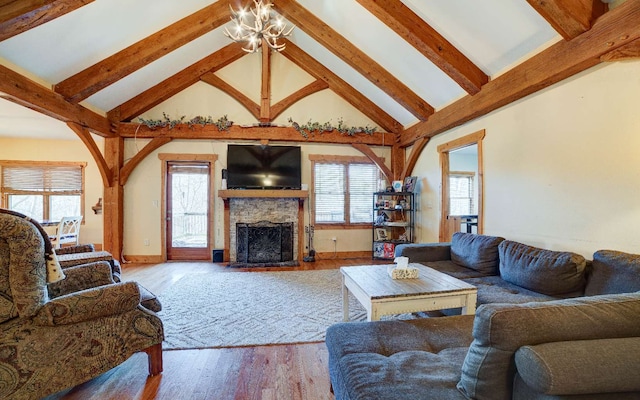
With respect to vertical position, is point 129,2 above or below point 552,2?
above

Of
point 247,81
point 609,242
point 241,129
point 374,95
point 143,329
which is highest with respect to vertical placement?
point 247,81

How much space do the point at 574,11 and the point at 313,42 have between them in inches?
140

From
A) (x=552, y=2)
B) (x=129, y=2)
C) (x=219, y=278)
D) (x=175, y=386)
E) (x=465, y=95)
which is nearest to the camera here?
(x=175, y=386)

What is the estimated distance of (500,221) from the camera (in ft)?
11.4

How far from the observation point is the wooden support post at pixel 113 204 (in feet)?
16.8

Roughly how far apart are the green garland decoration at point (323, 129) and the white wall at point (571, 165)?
238cm

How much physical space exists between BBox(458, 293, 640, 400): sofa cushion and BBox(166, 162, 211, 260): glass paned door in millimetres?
5326

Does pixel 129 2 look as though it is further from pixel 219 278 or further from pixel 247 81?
pixel 219 278

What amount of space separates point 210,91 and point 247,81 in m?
0.76

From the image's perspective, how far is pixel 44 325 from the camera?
5.20 feet

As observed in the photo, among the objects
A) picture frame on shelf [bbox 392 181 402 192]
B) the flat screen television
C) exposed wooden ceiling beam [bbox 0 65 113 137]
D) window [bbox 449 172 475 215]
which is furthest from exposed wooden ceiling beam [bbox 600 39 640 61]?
exposed wooden ceiling beam [bbox 0 65 113 137]

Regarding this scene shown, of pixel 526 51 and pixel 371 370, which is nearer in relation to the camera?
pixel 371 370

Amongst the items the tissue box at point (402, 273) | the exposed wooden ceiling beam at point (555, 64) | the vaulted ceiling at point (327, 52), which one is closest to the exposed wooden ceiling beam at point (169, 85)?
the vaulted ceiling at point (327, 52)

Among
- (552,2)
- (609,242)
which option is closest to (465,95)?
(552,2)
